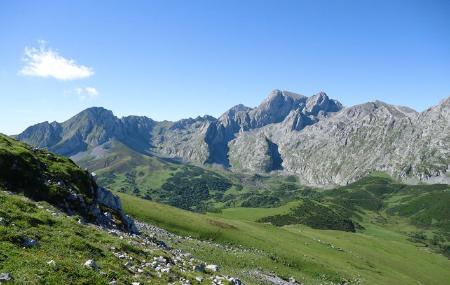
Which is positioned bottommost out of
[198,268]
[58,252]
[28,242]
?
[198,268]

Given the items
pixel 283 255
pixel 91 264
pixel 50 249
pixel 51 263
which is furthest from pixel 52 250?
pixel 283 255

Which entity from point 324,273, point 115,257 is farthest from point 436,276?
point 115,257

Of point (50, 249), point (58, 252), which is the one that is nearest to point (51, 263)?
point (58, 252)

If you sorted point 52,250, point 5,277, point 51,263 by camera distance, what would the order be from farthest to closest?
point 52,250 → point 51,263 → point 5,277

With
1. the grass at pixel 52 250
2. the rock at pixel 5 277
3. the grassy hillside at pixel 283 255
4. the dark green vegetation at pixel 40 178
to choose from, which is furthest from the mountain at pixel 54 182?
the rock at pixel 5 277

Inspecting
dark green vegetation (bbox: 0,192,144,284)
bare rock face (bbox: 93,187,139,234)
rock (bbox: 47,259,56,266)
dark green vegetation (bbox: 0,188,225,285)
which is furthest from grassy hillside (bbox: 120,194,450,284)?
rock (bbox: 47,259,56,266)

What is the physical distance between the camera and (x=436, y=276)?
12812 centimetres

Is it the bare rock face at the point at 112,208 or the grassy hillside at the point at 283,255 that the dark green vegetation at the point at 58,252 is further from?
the grassy hillside at the point at 283,255

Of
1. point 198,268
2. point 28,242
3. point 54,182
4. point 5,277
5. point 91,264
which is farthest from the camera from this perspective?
point 54,182

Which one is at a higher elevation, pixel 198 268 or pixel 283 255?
pixel 198 268

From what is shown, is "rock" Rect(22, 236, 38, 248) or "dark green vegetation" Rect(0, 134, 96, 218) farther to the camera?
"dark green vegetation" Rect(0, 134, 96, 218)

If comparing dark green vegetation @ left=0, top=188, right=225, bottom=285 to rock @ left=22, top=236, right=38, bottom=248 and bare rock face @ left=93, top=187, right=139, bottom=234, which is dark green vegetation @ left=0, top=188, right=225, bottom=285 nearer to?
rock @ left=22, top=236, right=38, bottom=248

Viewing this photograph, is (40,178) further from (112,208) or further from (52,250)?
(52,250)

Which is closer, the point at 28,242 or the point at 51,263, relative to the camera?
the point at 51,263
